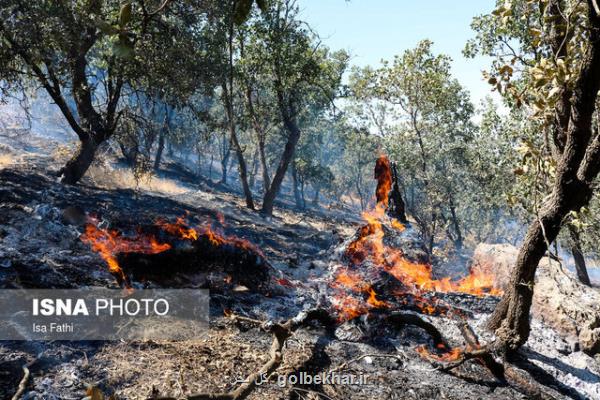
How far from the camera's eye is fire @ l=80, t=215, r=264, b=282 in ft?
25.2

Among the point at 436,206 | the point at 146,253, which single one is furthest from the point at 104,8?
the point at 436,206

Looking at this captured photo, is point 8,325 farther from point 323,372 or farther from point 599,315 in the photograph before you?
point 599,315

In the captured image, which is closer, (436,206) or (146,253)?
(146,253)

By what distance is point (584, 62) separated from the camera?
467 cm

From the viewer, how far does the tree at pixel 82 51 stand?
34.0 feet

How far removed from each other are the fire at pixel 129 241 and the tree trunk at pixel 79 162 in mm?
7432

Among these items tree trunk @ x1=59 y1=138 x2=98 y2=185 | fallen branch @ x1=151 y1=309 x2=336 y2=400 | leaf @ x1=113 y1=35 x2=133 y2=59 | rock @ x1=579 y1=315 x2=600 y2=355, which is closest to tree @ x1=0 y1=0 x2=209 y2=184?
tree trunk @ x1=59 y1=138 x2=98 y2=185

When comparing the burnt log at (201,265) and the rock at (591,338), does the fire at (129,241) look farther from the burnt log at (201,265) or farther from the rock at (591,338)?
the rock at (591,338)

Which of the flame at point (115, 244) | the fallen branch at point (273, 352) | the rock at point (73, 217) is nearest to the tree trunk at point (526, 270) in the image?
the fallen branch at point (273, 352)

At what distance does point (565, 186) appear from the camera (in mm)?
5789

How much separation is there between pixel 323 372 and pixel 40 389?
139 inches

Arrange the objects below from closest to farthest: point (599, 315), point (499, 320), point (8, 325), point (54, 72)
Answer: point (8, 325) → point (499, 320) → point (599, 315) → point (54, 72)

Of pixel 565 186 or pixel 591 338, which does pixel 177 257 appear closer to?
pixel 565 186

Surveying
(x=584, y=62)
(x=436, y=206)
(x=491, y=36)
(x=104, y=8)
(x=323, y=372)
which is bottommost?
(x=323, y=372)
